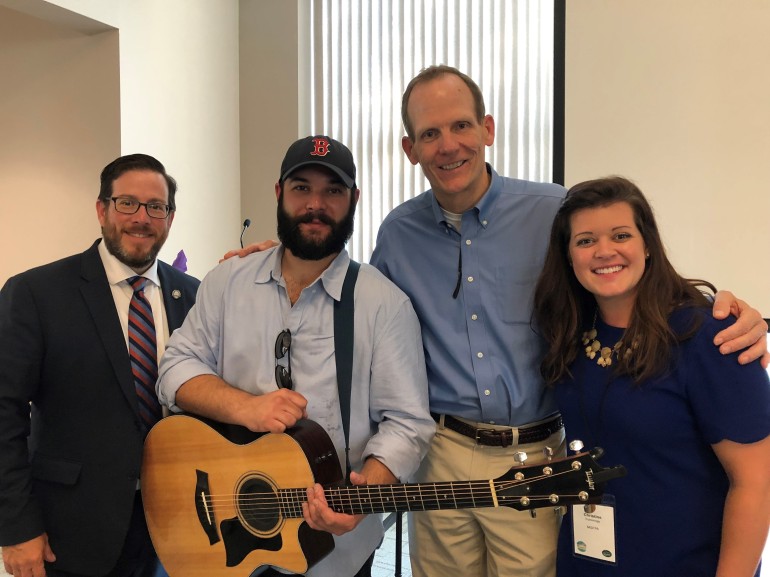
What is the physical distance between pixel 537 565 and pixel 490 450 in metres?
0.35

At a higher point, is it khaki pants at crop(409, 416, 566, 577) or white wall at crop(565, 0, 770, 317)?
white wall at crop(565, 0, 770, 317)

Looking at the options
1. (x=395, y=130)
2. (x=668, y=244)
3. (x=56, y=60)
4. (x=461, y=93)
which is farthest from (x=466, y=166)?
(x=56, y=60)

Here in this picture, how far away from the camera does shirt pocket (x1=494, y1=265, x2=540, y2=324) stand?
1803mm

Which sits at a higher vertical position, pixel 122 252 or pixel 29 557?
pixel 122 252

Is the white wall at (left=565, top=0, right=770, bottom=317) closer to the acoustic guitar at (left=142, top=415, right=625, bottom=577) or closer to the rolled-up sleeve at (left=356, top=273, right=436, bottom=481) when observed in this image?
the rolled-up sleeve at (left=356, top=273, right=436, bottom=481)

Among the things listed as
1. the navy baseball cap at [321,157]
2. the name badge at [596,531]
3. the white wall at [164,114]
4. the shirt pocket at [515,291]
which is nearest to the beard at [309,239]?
the navy baseball cap at [321,157]

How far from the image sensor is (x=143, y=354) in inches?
74.0

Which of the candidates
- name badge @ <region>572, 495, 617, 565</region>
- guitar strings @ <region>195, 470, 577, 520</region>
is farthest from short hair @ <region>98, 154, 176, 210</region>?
name badge @ <region>572, 495, 617, 565</region>

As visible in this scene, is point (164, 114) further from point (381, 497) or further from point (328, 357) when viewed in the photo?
point (381, 497)

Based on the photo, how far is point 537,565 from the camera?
1.74 metres

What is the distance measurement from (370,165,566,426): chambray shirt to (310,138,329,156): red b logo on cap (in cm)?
40

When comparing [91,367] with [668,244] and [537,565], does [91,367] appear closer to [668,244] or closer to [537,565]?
[537,565]

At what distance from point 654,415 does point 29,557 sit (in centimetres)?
171

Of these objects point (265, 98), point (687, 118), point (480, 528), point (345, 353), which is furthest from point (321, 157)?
point (265, 98)
